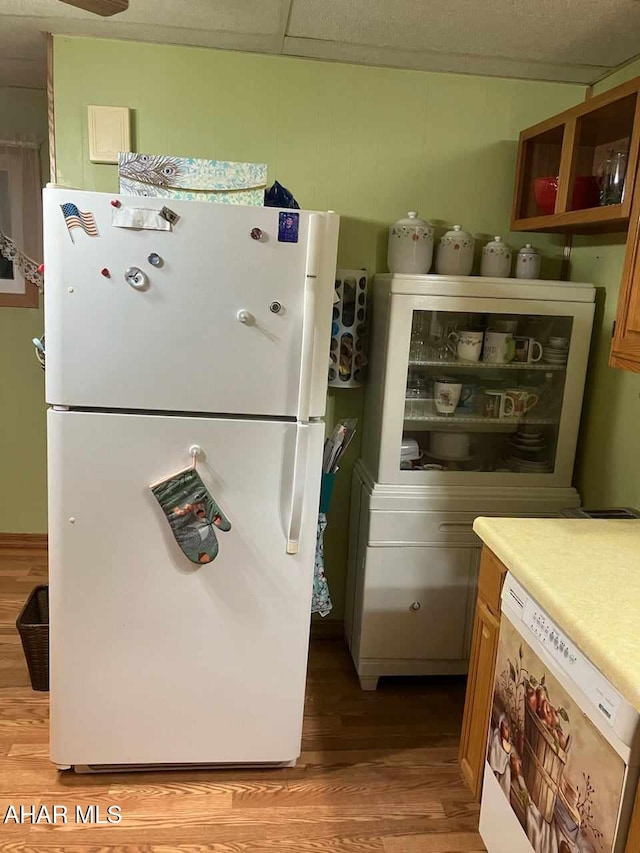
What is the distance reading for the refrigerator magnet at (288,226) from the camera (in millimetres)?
1764

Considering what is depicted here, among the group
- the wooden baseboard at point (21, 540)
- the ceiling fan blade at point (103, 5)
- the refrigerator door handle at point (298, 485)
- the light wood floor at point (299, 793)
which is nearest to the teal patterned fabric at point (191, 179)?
the ceiling fan blade at point (103, 5)

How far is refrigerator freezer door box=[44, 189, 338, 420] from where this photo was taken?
5.71ft

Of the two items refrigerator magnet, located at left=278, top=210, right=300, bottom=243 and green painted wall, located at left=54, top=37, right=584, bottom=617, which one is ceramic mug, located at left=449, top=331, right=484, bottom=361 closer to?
green painted wall, located at left=54, top=37, right=584, bottom=617

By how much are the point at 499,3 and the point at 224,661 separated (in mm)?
1947

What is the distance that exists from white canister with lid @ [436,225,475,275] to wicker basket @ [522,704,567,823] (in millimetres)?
1514

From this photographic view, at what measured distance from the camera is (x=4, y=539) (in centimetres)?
356

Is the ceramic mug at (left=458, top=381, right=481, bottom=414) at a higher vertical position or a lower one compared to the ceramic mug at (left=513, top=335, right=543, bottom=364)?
lower

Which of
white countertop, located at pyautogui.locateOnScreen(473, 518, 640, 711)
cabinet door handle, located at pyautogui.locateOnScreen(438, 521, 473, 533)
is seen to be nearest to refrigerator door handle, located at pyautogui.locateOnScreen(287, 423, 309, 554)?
white countertop, located at pyautogui.locateOnScreen(473, 518, 640, 711)

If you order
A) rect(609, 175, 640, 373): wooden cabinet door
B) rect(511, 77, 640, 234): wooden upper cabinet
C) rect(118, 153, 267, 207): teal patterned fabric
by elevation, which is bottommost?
rect(609, 175, 640, 373): wooden cabinet door

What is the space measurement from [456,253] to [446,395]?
0.50m

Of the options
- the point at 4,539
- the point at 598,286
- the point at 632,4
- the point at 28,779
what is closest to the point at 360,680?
the point at 28,779

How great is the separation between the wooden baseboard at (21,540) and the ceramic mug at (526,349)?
2.50 metres

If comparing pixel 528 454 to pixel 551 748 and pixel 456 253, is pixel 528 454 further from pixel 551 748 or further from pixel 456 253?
pixel 551 748

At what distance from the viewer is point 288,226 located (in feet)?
5.80
